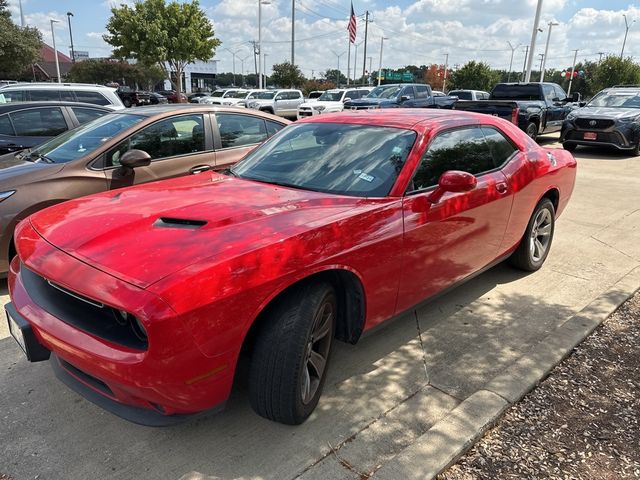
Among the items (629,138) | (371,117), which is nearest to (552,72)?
(629,138)

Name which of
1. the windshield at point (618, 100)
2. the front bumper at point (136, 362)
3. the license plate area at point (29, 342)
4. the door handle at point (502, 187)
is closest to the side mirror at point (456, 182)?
the door handle at point (502, 187)

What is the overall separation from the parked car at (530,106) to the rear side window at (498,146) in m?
8.22

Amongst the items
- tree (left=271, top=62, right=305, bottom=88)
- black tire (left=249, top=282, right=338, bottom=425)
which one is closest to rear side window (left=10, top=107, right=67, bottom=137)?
black tire (left=249, top=282, right=338, bottom=425)

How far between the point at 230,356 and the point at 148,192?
4.67ft

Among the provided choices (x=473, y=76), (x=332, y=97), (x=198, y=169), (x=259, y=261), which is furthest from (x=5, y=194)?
(x=473, y=76)

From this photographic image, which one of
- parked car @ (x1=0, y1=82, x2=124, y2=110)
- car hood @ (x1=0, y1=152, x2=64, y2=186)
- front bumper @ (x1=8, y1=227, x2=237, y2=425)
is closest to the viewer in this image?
front bumper @ (x1=8, y1=227, x2=237, y2=425)

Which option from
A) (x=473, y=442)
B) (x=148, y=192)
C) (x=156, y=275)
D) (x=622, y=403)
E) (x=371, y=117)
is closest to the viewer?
(x=156, y=275)

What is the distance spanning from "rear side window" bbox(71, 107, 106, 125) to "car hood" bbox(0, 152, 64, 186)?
222 cm

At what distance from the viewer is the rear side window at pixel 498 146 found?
155 inches

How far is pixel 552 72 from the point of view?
325ft

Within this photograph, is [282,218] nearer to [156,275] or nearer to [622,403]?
[156,275]

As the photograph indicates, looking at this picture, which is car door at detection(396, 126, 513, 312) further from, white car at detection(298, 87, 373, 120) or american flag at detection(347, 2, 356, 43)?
american flag at detection(347, 2, 356, 43)

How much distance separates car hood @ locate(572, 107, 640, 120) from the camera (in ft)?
40.2

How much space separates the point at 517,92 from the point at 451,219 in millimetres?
13810
